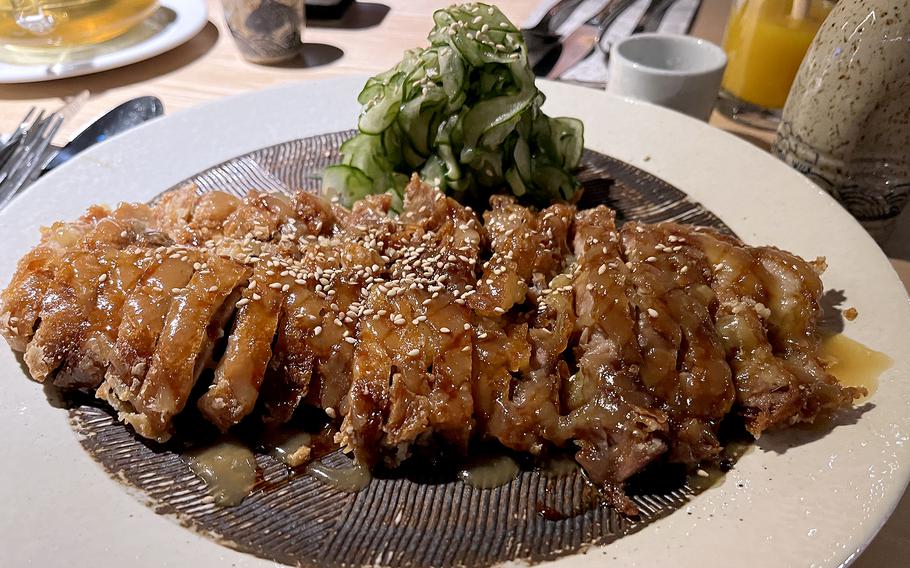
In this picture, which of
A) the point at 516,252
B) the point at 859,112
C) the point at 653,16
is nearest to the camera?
the point at 516,252

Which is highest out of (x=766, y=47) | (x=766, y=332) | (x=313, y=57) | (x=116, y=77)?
(x=766, y=47)

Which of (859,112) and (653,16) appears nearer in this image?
A: (859,112)

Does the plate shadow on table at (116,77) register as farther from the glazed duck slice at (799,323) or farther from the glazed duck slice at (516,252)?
the glazed duck slice at (799,323)

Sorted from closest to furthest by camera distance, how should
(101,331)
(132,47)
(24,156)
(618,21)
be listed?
(101,331)
(24,156)
(132,47)
(618,21)

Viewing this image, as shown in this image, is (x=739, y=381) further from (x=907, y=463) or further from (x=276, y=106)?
(x=276, y=106)

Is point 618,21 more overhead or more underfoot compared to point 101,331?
more overhead

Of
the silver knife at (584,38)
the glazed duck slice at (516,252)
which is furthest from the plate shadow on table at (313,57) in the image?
the glazed duck slice at (516,252)

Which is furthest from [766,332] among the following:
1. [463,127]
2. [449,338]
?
[463,127]

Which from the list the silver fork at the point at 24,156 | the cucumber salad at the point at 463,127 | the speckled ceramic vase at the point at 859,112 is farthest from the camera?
the silver fork at the point at 24,156

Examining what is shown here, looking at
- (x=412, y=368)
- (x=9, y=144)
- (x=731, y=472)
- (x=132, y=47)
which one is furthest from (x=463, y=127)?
(x=132, y=47)

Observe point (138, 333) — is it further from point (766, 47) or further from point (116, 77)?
point (766, 47)
